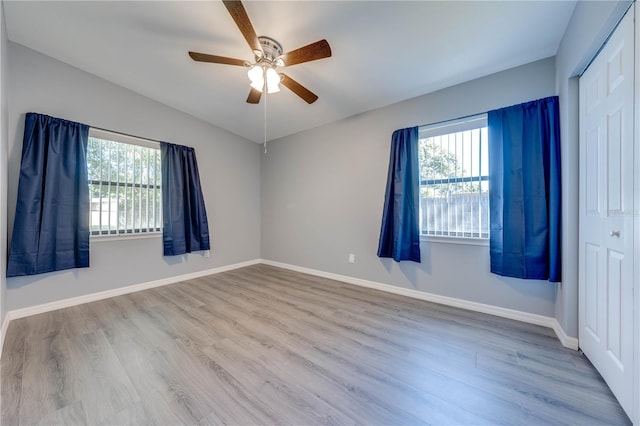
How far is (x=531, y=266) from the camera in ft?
7.35

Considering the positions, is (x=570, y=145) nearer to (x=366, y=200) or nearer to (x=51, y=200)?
(x=366, y=200)

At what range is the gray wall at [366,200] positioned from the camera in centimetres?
243

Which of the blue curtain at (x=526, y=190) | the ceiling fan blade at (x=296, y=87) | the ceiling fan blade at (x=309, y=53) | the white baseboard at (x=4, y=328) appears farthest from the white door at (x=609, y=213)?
the white baseboard at (x=4, y=328)

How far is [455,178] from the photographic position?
2.79m

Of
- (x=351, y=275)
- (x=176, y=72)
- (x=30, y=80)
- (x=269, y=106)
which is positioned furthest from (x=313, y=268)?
(x=30, y=80)

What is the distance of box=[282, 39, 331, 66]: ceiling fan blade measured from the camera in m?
1.81

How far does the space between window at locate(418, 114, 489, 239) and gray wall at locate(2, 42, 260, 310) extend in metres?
3.30

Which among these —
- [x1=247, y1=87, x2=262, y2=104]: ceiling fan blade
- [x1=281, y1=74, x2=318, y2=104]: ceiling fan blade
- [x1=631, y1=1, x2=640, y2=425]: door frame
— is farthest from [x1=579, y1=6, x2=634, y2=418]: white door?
[x1=247, y1=87, x2=262, y2=104]: ceiling fan blade

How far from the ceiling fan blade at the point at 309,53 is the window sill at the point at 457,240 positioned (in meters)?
2.27

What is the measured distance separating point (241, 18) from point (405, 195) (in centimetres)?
239

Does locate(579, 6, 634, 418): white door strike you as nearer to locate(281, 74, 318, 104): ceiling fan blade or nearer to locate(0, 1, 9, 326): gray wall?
locate(281, 74, 318, 104): ceiling fan blade

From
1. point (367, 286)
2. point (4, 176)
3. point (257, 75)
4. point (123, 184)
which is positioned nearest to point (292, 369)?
point (367, 286)

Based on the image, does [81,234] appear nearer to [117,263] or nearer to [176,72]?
[117,263]

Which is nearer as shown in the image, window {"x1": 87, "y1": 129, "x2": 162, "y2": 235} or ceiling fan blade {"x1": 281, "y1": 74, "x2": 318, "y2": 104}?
ceiling fan blade {"x1": 281, "y1": 74, "x2": 318, "y2": 104}
